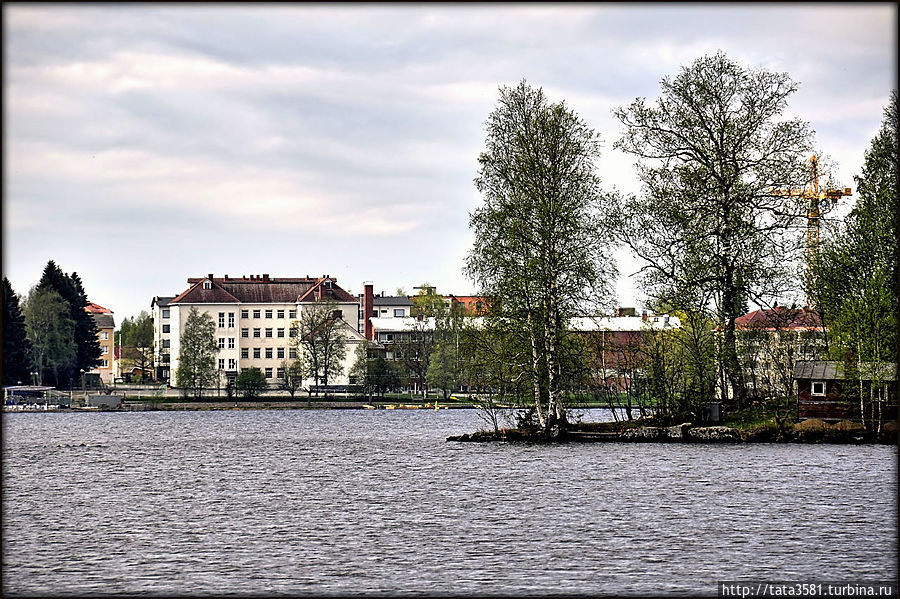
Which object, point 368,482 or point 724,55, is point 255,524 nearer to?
point 368,482

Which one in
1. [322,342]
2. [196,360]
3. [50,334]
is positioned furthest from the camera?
[322,342]

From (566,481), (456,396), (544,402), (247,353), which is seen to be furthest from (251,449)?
(247,353)

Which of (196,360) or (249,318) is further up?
(249,318)

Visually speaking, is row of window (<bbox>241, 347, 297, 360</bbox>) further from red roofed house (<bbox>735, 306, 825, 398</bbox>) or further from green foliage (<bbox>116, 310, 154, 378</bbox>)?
red roofed house (<bbox>735, 306, 825, 398</bbox>)

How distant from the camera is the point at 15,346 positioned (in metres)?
Answer: 98.4

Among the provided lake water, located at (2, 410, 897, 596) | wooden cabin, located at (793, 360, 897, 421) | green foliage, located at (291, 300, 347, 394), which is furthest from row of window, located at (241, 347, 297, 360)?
wooden cabin, located at (793, 360, 897, 421)

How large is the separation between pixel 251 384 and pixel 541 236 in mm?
66633

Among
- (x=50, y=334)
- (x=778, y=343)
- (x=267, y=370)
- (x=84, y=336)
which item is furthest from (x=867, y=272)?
(x=267, y=370)

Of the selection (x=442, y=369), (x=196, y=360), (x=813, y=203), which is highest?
(x=813, y=203)

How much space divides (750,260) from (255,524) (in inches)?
1080

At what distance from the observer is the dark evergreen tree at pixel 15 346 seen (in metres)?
95.8

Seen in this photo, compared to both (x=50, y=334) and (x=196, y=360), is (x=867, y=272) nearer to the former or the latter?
(x=196, y=360)

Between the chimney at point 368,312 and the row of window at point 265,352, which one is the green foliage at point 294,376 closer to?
the row of window at point 265,352

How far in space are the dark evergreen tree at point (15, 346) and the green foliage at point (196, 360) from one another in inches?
571
